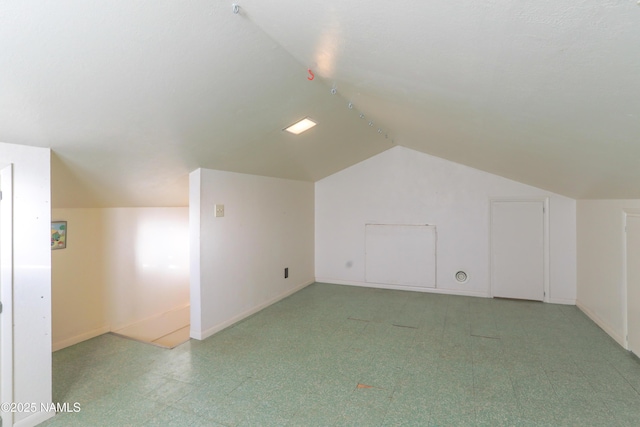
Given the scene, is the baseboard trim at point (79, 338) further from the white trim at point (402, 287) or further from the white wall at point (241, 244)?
the white trim at point (402, 287)

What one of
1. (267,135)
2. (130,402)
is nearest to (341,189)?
(267,135)

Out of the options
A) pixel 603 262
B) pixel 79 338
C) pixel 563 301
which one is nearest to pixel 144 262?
pixel 79 338

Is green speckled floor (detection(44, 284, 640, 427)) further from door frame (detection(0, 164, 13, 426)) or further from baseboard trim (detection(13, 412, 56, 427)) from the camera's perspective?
door frame (detection(0, 164, 13, 426))

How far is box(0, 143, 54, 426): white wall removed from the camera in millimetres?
2189

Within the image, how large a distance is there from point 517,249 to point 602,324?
1.48 meters

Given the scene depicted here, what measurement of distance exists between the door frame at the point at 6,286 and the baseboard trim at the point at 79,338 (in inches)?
55.4

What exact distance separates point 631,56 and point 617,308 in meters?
3.54

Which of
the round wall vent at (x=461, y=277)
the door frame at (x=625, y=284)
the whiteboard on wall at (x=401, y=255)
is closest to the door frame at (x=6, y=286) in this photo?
the whiteboard on wall at (x=401, y=255)

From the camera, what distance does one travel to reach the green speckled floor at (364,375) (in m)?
2.31

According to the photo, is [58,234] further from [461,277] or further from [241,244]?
[461,277]

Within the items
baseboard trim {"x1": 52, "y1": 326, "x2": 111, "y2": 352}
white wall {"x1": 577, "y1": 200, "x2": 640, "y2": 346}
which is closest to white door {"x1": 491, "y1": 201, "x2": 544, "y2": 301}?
white wall {"x1": 577, "y1": 200, "x2": 640, "y2": 346}

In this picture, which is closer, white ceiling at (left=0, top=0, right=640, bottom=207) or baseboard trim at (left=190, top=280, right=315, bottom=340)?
white ceiling at (left=0, top=0, right=640, bottom=207)

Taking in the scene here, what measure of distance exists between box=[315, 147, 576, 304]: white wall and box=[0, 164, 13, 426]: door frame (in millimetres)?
4671

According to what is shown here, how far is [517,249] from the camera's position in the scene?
5141 mm
